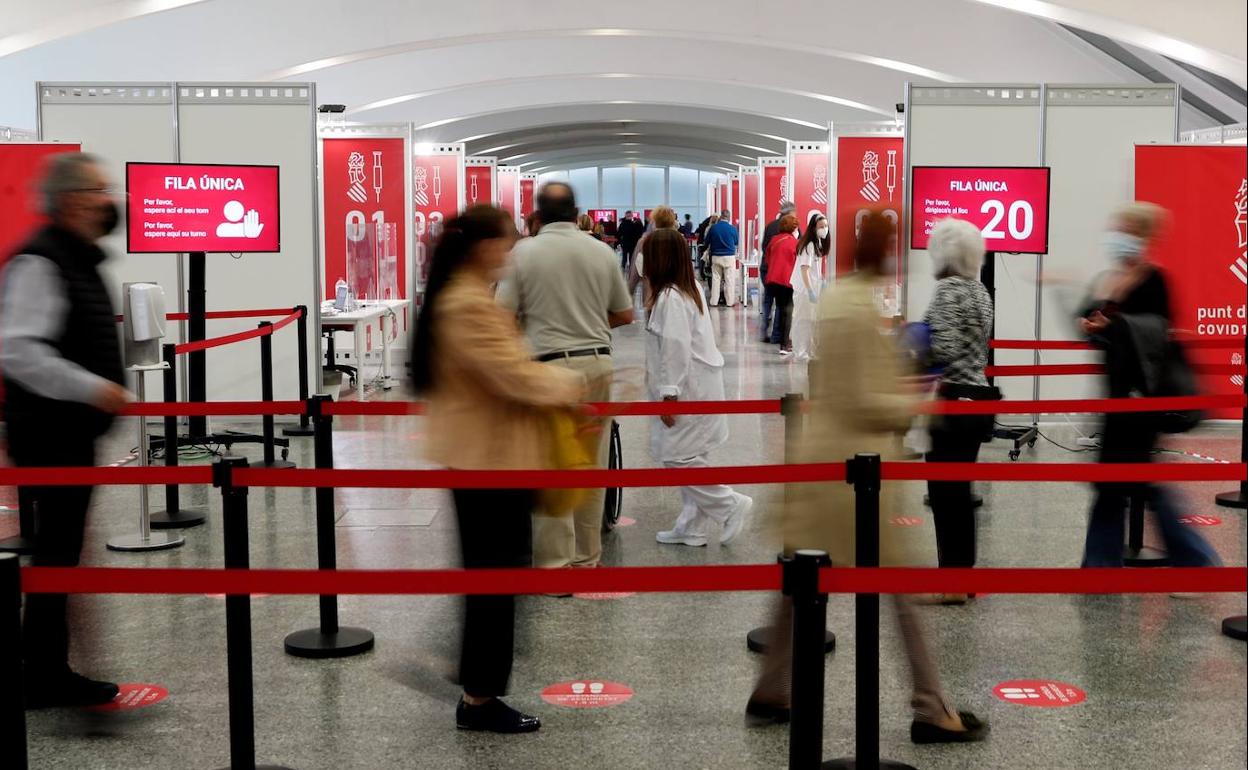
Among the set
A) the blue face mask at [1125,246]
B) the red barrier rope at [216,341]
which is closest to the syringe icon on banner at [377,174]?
the red barrier rope at [216,341]

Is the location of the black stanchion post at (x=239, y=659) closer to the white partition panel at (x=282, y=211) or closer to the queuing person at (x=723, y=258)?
the white partition panel at (x=282, y=211)

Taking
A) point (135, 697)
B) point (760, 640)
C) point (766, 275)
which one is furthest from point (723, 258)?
point (135, 697)

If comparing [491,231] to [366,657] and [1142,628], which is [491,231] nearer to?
[366,657]

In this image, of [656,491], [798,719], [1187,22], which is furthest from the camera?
[1187,22]

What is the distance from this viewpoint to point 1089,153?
10297mm

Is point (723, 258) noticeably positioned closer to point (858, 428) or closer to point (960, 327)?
point (960, 327)

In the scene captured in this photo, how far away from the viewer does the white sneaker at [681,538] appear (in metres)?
6.39

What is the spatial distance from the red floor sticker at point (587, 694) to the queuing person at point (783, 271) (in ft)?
35.8

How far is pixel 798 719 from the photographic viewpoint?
2.87 metres

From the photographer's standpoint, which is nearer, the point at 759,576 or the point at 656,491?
the point at 759,576

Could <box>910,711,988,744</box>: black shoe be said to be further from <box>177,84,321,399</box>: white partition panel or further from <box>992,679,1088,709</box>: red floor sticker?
<box>177,84,321,399</box>: white partition panel

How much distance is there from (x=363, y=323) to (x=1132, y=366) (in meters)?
7.83

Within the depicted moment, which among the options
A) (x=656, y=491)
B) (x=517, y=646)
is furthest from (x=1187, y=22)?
(x=517, y=646)

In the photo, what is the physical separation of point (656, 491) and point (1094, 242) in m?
4.61
